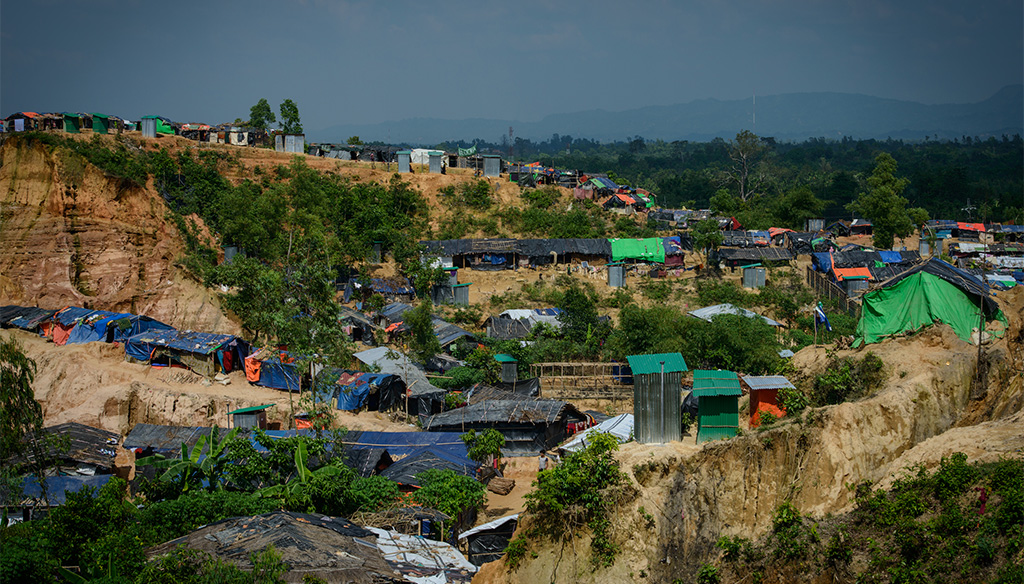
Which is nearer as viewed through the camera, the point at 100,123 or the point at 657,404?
the point at 657,404

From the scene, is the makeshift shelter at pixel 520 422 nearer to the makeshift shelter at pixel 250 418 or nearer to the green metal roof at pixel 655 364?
the makeshift shelter at pixel 250 418

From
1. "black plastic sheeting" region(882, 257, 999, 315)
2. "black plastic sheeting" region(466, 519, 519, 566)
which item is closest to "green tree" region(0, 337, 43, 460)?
"black plastic sheeting" region(466, 519, 519, 566)

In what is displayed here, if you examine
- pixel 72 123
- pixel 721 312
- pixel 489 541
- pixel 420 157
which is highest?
pixel 72 123

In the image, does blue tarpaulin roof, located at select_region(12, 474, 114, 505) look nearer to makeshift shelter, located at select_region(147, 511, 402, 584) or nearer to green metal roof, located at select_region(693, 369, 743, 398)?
makeshift shelter, located at select_region(147, 511, 402, 584)

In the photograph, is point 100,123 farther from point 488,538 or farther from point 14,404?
point 488,538

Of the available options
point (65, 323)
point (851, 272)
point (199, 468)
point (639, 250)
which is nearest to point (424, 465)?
point (199, 468)
